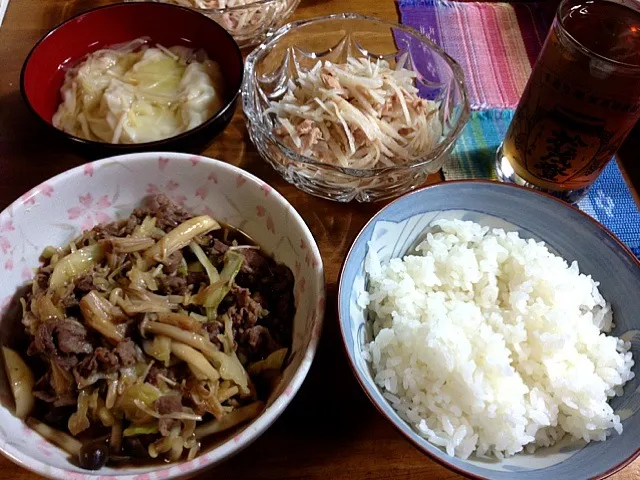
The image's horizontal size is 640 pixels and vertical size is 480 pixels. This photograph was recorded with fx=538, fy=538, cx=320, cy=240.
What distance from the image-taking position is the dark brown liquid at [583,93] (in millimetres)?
1273

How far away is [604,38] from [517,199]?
0.47 meters

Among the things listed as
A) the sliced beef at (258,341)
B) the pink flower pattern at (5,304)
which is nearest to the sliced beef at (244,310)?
the sliced beef at (258,341)

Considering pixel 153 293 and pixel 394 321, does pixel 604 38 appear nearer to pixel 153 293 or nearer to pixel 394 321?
pixel 394 321

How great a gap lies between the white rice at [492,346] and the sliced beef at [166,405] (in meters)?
0.40

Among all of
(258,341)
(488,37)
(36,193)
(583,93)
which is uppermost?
(583,93)

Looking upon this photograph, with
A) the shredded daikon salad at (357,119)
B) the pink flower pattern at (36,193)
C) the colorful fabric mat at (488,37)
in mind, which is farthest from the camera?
the colorful fabric mat at (488,37)

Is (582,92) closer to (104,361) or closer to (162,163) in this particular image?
(162,163)

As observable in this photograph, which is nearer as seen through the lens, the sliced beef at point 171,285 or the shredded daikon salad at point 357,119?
the sliced beef at point 171,285

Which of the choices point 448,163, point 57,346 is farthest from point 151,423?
point 448,163

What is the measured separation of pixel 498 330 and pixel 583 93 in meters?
0.62

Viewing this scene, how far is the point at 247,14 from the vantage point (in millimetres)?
1884

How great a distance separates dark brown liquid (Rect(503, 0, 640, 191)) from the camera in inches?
50.1

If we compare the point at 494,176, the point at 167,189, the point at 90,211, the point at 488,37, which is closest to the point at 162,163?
the point at 167,189

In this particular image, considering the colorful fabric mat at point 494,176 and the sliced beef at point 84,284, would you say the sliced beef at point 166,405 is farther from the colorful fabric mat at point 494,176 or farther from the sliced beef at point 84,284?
the colorful fabric mat at point 494,176
